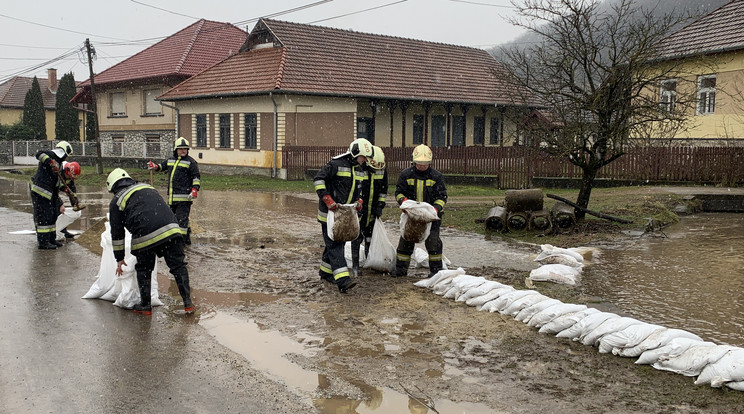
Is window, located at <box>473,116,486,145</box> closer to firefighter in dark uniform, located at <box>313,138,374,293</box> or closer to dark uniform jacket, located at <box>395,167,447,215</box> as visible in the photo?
dark uniform jacket, located at <box>395,167,447,215</box>

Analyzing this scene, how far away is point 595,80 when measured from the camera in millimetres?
12648

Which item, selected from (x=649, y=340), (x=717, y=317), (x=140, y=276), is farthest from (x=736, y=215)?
(x=140, y=276)

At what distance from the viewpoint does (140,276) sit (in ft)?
22.8

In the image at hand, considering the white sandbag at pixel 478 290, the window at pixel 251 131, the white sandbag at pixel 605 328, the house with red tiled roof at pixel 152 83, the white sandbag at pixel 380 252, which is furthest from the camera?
the house with red tiled roof at pixel 152 83

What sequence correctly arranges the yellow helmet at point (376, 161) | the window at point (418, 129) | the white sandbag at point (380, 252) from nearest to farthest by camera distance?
the yellow helmet at point (376, 161), the white sandbag at point (380, 252), the window at point (418, 129)

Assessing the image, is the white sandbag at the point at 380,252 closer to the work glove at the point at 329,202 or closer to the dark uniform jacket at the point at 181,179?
the work glove at the point at 329,202

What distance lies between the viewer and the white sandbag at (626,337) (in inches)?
213

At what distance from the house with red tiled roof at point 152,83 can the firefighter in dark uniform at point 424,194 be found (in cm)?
2816

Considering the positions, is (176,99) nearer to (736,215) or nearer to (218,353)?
(736,215)

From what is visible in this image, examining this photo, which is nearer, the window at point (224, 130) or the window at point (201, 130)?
the window at point (224, 130)

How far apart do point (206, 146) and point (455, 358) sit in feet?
91.8

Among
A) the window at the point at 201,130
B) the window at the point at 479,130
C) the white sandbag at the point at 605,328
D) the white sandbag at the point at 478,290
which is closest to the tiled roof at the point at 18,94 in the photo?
the window at the point at 201,130

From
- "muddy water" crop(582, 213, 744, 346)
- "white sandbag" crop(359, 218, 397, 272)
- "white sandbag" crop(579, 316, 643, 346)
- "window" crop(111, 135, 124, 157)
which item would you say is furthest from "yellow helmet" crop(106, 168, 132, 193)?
"window" crop(111, 135, 124, 157)

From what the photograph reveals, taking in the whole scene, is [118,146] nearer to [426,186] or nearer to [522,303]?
[426,186]
